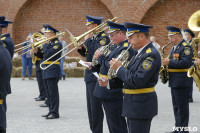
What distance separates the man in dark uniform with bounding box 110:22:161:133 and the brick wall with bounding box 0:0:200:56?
13.4m

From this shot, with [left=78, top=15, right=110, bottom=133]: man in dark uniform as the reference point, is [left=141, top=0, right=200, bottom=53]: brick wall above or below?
above

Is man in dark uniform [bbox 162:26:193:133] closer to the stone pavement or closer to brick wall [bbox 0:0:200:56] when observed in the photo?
the stone pavement

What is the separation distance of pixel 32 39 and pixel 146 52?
16.8 ft

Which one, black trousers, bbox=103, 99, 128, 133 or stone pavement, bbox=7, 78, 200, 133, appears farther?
stone pavement, bbox=7, 78, 200, 133

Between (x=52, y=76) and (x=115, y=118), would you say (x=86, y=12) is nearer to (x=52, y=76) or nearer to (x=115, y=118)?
(x=52, y=76)

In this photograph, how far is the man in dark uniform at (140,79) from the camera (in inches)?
165

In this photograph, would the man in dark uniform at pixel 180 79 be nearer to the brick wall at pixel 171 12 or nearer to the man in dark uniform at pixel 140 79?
the man in dark uniform at pixel 140 79

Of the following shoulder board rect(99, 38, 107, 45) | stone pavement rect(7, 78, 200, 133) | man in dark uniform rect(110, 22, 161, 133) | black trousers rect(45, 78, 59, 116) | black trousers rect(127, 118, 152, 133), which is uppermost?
shoulder board rect(99, 38, 107, 45)

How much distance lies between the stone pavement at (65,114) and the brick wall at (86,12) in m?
6.25

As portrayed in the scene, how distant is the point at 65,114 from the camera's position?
8508mm

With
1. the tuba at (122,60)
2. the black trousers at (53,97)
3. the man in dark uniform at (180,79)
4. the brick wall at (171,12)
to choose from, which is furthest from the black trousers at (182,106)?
the brick wall at (171,12)

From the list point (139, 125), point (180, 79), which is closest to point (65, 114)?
point (180, 79)

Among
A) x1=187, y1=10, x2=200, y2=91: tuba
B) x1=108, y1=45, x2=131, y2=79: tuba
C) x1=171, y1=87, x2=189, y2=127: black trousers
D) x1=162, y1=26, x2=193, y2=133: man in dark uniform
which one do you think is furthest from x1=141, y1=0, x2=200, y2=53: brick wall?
x1=108, y1=45, x2=131, y2=79: tuba

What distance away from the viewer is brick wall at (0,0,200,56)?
58.4 ft
